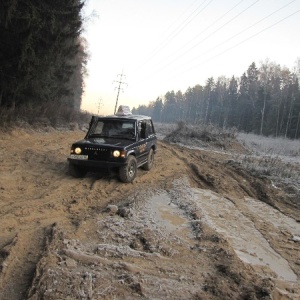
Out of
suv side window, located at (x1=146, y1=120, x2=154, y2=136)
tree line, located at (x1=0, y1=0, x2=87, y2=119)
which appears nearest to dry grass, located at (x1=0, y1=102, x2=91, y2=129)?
tree line, located at (x1=0, y1=0, x2=87, y2=119)

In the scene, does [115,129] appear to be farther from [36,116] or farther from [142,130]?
[36,116]

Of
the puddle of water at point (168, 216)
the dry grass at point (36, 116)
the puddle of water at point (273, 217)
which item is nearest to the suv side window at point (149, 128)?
the puddle of water at point (168, 216)

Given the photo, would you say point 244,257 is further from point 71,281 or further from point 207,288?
point 71,281

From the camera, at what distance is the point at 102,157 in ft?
28.5

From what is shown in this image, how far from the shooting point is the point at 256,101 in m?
68.0

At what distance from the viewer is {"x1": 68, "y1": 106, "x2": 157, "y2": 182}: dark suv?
28.4 ft

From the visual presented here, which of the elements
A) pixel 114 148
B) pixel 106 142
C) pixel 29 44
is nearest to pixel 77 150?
pixel 106 142

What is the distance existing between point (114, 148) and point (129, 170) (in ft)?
2.59

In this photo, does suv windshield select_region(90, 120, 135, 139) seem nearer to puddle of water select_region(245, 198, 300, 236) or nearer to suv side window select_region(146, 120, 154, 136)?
suv side window select_region(146, 120, 154, 136)

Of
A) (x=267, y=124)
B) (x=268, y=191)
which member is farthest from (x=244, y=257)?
(x=267, y=124)

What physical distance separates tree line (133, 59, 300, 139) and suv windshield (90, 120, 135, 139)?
32044 millimetres

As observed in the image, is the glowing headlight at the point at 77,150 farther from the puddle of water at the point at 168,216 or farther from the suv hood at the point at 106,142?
the puddle of water at the point at 168,216

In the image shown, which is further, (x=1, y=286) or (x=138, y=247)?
(x=138, y=247)

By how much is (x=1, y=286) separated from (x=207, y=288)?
2.32 metres
